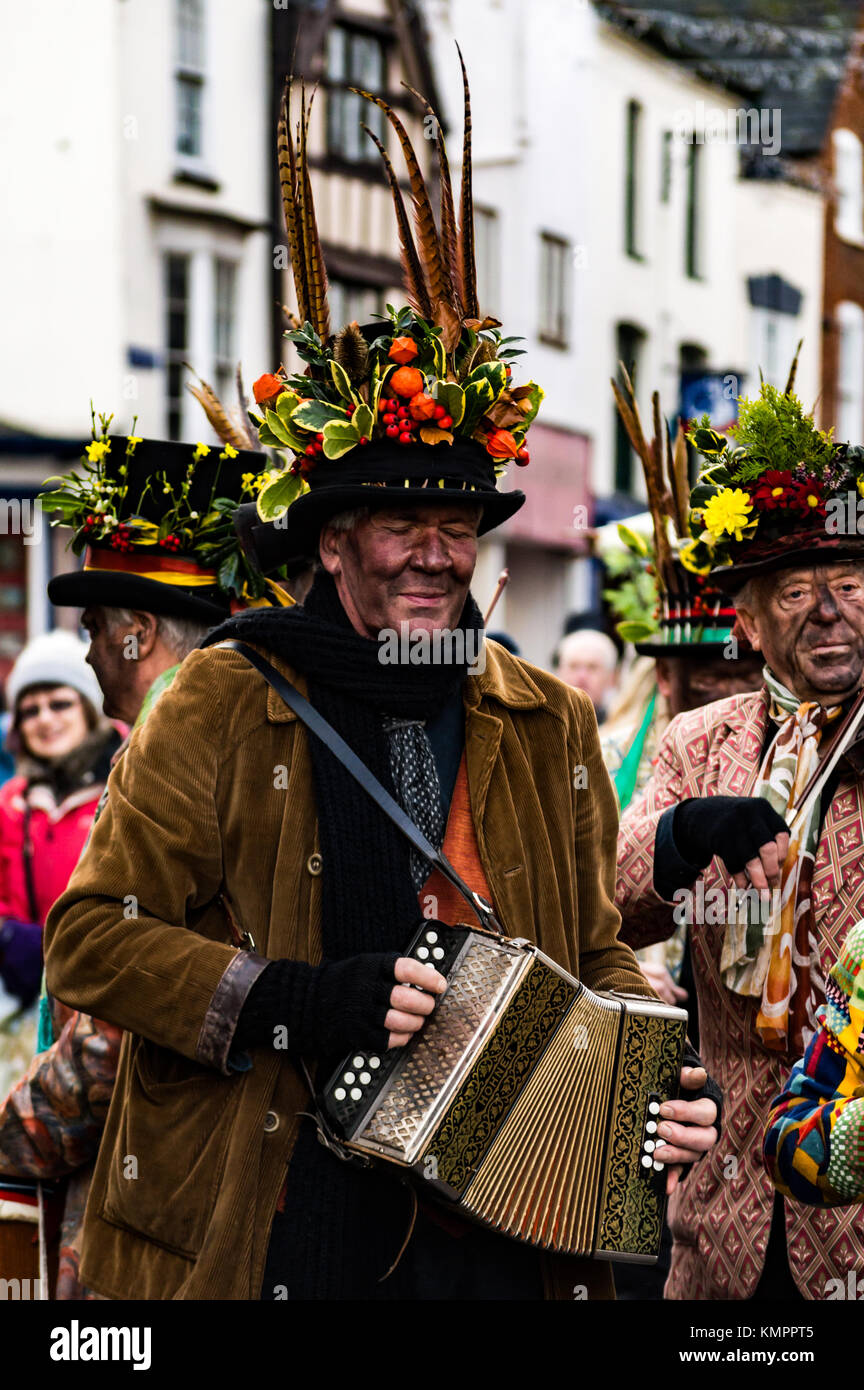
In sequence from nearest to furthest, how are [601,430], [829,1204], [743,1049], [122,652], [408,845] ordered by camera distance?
[829,1204] → [408,845] → [743,1049] → [122,652] → [601,430]

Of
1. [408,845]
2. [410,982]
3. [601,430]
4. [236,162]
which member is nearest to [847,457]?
[408,845]

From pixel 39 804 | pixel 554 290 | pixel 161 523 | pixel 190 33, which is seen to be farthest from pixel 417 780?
pixel 554 290

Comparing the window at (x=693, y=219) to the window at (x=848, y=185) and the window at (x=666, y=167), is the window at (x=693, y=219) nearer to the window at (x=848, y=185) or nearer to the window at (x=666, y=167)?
the window at (x=666, y=167)

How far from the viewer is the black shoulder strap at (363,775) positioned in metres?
3.29

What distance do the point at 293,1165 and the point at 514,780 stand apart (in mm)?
749

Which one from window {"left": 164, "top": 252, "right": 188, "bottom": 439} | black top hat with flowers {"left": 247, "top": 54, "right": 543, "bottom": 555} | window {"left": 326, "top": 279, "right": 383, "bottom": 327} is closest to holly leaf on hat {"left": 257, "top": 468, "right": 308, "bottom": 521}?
black top hat with flowers {"left": 247, "top": 54, "right": 543, "bottom": 555}

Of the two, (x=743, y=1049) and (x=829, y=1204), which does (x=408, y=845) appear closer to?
(x=829, y=1204)

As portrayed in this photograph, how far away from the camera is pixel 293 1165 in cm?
328

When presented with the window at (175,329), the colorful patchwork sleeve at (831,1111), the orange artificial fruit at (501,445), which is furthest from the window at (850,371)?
the colorful patchwork sleeve at (831,1111)

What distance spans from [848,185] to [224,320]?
14.6m

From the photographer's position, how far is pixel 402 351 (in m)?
3.52

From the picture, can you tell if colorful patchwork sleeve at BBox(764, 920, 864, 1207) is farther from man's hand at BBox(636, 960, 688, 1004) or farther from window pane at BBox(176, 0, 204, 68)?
window pane at BBox(176, 0, 204, 68)

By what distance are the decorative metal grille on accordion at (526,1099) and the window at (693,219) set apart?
26.2 meters

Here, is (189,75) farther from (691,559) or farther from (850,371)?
(691,559)
